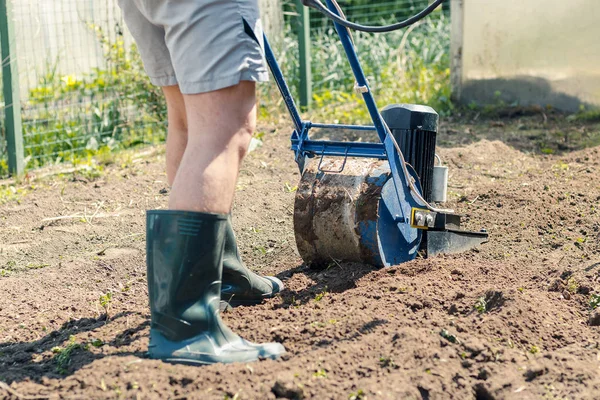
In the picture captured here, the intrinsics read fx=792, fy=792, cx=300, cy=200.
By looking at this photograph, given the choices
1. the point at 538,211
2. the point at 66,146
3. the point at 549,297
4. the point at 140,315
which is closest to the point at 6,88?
the point at 66,146

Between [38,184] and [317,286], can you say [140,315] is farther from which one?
[38,184]

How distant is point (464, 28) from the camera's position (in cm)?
766

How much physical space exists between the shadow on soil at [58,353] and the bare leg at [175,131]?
0.61 m

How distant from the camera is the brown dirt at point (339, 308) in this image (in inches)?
89.1

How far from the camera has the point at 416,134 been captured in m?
3.42

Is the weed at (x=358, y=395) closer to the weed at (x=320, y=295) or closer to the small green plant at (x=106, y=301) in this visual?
the weed at (x=320, y=295)

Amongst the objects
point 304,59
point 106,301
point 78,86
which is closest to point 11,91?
point 78,86

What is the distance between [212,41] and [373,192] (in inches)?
44.2

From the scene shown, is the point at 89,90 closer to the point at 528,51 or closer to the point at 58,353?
the point at 528,51

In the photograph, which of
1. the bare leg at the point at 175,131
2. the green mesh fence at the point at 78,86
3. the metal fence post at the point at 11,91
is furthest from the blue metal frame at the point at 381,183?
the green mesh fence at the point at 78,86

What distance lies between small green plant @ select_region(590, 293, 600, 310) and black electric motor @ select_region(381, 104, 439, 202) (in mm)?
832

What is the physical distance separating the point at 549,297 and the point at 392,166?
0.78m

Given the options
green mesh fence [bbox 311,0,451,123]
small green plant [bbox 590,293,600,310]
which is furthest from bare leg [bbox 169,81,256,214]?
green mesh fence [bbox 311,0,451,123]

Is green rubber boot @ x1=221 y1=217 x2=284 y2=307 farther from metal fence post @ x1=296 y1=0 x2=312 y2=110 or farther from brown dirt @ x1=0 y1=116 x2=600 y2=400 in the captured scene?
metal fence post @ x1=296 y1=0 x2=312 y2=110
